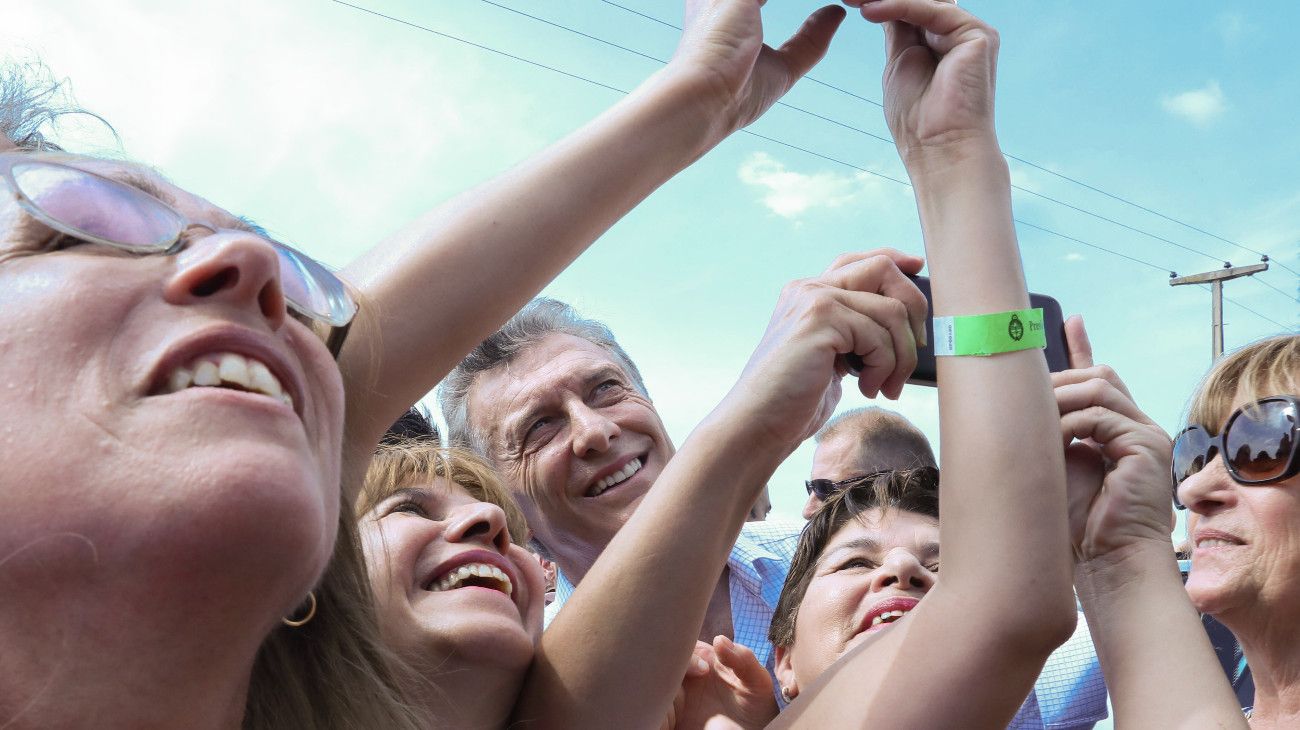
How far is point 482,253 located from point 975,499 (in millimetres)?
855

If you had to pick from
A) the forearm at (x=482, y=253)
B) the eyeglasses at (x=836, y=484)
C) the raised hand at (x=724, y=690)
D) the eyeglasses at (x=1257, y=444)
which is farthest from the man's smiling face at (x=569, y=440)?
the eyeglasses at (x=1257, y=444)

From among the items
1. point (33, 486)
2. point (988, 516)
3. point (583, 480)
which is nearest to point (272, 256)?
point (33, 486)

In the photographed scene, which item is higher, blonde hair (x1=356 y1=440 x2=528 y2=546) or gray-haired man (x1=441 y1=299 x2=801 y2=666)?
gray-haired man (x1=441 y1=299 x2=801 y2=666)

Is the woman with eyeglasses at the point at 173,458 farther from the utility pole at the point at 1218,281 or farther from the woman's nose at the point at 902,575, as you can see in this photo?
the utility pole at the point at 1218,281

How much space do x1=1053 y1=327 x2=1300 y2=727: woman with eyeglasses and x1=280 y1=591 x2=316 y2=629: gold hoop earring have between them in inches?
49.1

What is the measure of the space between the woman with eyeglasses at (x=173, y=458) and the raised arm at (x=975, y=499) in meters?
0.76

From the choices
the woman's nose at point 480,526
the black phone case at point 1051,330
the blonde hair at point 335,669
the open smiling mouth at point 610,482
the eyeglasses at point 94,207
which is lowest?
the blonde hair at point 335,669

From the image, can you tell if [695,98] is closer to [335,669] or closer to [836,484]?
[335,669]

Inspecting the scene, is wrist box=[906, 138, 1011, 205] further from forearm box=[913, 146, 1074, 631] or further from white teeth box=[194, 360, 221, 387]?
white teeth box=[194, 360, 221, 387]

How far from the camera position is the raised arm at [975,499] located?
1.64 metres

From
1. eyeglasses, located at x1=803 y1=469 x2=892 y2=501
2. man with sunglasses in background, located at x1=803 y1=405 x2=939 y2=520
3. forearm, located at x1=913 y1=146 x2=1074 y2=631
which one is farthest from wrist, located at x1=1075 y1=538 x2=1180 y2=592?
man with sunglasses in background, located at x1=803 y1=405 x2=939 y2=520

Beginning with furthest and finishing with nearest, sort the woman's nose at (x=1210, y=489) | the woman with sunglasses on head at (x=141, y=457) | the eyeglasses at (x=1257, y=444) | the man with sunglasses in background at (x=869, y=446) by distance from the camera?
the man with sunglasses in background at (x=869, y=446) < the woman's nose at (x=1210, y=489) < the eyeglasses at (x=1257, y=444) < the woman with sunglasses on head at (x=141, y=457)

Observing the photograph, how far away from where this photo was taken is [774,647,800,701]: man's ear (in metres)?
2.51

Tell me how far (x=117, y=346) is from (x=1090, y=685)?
276 centimetres
